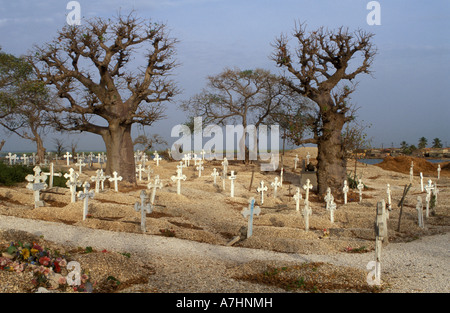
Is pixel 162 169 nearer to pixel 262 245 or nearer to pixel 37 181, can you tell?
pixel 37 181

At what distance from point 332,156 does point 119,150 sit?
1009cm

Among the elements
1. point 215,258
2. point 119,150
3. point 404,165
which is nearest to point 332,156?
point 119,150

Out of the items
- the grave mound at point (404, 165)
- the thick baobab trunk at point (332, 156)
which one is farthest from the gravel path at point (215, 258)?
the grave mound at point (404, 165)

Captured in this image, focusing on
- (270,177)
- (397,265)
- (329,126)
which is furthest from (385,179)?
(397,265)

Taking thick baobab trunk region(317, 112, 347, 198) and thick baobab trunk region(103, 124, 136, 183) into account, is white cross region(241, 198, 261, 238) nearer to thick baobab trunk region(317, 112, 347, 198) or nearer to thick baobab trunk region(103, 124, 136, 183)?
thick baobab trunk region(317, 112, 347, 198)

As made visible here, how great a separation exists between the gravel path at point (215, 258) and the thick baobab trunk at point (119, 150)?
31.4 ft

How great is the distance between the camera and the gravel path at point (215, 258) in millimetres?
7340

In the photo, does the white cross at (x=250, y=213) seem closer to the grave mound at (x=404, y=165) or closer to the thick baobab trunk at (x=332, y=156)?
the thick baobab trunk at (x=332, y=156)

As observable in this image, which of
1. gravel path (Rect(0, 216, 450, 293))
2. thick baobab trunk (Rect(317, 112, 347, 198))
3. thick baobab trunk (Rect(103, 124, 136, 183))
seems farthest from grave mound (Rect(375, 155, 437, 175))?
gravel path (Rect(0, 216, 450, 293))

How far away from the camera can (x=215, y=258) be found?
950 centimetres

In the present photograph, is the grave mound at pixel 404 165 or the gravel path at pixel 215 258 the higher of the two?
the grave mound at pixel 404 165

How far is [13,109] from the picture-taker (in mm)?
29562

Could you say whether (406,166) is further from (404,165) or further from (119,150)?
(119,150)
